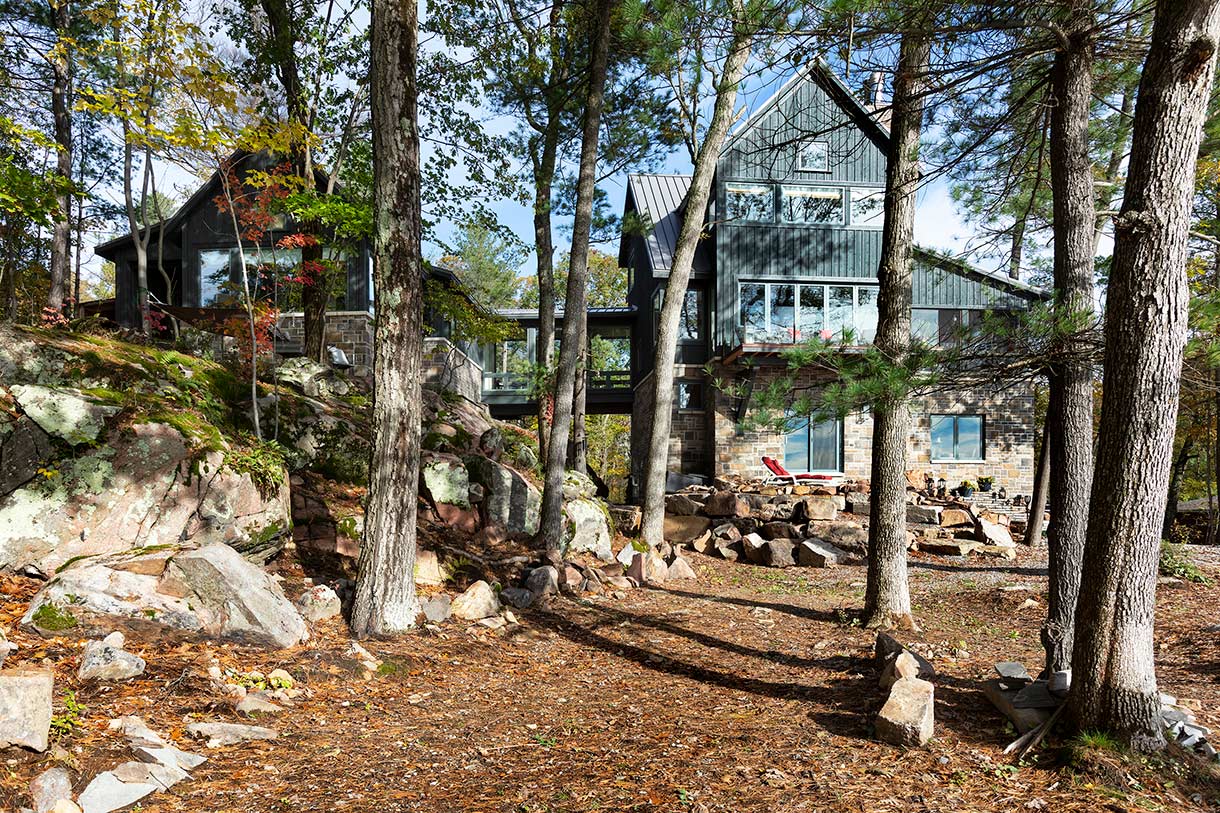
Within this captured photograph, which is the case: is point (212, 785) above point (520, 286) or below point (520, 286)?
below

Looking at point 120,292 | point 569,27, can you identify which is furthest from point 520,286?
point 569,27

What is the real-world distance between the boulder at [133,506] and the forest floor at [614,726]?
14.2 inches

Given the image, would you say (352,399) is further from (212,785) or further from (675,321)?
(212,785)

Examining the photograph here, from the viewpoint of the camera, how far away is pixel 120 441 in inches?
226

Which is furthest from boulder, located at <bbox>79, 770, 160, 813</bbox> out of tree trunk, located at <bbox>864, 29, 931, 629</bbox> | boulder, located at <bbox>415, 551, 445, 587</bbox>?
tree trunk, located at <bbox>864, 29, 931, 629</bbox>

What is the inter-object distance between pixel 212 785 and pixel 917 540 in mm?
12171

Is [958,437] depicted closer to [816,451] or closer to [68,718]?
[816,451]

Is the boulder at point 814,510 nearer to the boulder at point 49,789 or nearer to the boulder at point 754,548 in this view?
the boulder at point 754,548

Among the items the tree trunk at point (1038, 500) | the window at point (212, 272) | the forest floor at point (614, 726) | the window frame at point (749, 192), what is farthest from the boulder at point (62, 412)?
the window frame at point (749, 192)

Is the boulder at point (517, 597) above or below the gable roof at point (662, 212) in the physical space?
below

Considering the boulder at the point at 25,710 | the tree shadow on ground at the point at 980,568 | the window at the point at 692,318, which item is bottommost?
the tree shadow on ground at the point at 980,568

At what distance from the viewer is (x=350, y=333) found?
56.1 ft

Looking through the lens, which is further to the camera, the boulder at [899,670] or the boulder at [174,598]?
the boulder at [899,670]

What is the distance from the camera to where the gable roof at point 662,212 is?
18.5 metres
